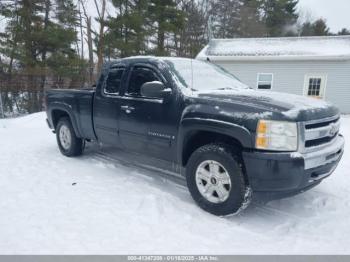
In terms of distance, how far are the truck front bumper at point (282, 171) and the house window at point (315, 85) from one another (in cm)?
1350

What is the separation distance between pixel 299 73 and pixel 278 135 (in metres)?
13.9

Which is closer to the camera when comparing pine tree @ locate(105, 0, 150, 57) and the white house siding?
the white house siding

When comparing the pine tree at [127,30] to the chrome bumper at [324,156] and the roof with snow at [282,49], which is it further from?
the chrome bumper at [324,156]

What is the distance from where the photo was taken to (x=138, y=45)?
70.7 feet

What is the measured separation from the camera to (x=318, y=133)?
325 centimetres

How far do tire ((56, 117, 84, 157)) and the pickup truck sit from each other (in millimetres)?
1088

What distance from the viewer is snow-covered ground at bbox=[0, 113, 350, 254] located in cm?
294

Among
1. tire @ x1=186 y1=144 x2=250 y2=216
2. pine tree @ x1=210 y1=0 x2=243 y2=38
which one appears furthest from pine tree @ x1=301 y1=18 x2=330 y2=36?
tire @ x1=186 y1=144 x2=250 y2=216

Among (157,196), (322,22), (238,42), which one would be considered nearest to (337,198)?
(157,196)

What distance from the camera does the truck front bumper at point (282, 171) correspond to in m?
3.00

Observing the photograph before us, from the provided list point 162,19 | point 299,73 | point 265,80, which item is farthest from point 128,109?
point 162,19

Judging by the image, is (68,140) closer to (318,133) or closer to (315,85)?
(318,133)

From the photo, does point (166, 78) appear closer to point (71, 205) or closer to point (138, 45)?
point (71, 205)

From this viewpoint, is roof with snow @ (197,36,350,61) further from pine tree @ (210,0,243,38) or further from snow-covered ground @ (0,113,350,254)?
pine tree @ (210,0,243,38)
